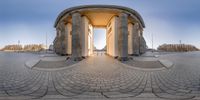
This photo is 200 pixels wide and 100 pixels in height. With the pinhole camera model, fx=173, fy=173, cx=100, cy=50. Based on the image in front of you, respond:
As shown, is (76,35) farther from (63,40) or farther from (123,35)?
(63,40)

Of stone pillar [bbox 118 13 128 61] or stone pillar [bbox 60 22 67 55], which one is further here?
stone pillar [bbox 60 22 67 55]

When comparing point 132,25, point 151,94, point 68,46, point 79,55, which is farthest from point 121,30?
point 151,94

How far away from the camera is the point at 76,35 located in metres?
15.4

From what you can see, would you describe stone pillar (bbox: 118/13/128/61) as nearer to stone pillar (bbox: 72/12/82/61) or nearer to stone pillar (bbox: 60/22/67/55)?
stone pillar (bbox: 72/12/82/61)

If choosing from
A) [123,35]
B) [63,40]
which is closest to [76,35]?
[123,35]

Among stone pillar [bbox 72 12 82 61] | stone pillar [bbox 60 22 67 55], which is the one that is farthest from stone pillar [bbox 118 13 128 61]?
stone pillar [bbox 60 22 67 55]

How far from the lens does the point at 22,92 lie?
5.86 m

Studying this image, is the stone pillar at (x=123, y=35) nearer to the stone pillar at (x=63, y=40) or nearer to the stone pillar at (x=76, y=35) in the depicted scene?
the stone pillar at (x=76, y=35)

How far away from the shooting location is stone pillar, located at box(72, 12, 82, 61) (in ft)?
50.2

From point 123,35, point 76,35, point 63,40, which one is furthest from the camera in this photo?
point 63,40

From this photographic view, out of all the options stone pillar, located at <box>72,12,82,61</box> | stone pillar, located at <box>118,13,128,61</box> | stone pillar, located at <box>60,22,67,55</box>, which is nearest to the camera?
stone pillar, located at <box>72,12,82,61</box>

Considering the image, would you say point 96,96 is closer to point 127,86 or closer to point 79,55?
point 127,86

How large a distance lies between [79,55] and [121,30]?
4.42 metres

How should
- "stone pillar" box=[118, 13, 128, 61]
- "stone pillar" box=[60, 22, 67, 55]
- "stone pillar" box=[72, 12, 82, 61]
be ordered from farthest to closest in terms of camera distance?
"stone pillar" box=[60, 22, 67, 55] < "stone pillar" box=[118, 13, 128, 61] < "stone pillar" box=[72, 12, 82, 61]
